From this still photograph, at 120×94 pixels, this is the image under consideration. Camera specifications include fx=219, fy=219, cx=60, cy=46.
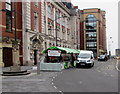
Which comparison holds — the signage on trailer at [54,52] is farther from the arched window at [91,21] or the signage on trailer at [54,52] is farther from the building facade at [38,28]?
the arched window at [91,21]

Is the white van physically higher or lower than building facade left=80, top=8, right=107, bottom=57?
lower

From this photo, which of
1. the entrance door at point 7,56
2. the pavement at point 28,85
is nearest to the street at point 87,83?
the pavement at point 28,85

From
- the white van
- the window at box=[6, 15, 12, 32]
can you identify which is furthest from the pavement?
the window at box=[6, 15, 12, 32]

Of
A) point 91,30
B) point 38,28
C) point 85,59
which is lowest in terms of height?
Result: point 85,59

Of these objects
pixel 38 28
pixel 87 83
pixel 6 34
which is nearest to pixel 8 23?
pixel 6 34

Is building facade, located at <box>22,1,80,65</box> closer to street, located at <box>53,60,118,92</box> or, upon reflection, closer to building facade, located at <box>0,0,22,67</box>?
building facade, located at <box>0,0,22,67</box>

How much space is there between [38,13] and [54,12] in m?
11.7

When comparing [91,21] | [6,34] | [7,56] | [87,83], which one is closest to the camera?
[87,83]

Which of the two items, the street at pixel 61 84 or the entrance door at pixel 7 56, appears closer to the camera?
the street at pixel 61 84

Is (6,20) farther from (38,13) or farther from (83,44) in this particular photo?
(83,44)

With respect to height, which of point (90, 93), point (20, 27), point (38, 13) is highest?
point (38, 13)

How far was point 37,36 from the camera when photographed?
37.6m

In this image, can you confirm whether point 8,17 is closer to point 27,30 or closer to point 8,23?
point 8,23

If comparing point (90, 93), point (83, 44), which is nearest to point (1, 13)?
point (90, 93)
